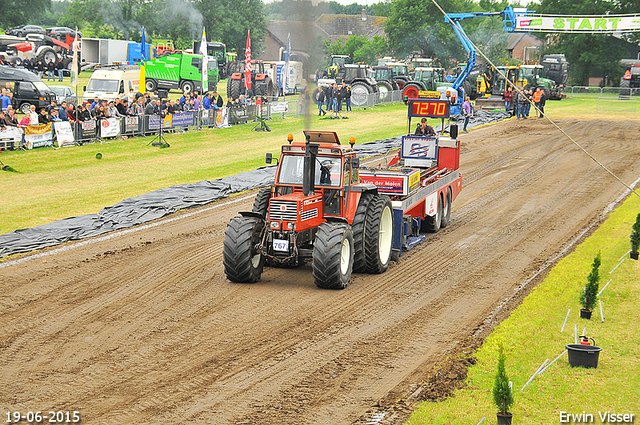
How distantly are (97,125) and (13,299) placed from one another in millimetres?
17743

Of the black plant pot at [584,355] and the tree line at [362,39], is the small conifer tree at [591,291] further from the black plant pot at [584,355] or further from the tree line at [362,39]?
the tree line at [362,39]

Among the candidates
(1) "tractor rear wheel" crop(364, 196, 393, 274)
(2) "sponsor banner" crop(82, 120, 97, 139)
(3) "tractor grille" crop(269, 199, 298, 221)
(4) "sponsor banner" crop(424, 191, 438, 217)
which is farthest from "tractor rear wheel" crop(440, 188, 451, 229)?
(2) "sponsor banner" crop(82, 120, 97, 139)

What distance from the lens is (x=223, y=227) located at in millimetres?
16781

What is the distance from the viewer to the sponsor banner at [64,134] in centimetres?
2597

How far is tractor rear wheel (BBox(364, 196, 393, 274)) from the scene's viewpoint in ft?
41.8

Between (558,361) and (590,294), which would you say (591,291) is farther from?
(558,361)

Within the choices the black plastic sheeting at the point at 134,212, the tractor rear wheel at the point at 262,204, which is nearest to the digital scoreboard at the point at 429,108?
the black plastic sheeting at the point at 134,212

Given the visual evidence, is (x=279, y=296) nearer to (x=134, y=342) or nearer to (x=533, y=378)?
(x=134, y=342)

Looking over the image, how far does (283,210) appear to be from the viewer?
11.6 metres

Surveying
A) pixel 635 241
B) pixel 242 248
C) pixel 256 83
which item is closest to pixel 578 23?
pixel 256 83

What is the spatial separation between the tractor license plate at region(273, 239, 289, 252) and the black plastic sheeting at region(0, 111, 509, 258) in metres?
5.63

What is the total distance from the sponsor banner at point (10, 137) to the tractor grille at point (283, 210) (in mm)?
15858

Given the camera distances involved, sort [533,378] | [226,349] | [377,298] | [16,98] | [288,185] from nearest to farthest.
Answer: [533,378] < [226,349] < [377,298] < [288,185] < [16,98]

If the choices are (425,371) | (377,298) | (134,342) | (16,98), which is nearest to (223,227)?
(377,298)
